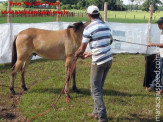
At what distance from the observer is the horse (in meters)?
5.60

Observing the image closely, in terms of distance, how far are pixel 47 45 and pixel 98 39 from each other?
2456mm

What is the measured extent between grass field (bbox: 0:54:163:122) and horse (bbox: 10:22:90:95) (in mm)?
554

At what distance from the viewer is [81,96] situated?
552cm

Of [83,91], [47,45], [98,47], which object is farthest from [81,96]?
[98,47]

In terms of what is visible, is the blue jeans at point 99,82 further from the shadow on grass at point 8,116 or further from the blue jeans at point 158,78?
the blue jeans at point 158,78

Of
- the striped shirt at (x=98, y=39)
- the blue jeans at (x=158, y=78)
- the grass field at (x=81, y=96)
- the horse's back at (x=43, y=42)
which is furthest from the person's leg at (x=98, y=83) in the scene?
the blue jeans at (x=158, y=78)

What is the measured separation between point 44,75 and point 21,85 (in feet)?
4.07

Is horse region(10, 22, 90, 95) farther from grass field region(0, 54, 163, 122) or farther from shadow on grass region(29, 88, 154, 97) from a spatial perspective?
grass field region(0, 54, 163, 122)

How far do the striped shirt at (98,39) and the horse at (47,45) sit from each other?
1915mm

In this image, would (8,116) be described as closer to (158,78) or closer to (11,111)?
(11,111)

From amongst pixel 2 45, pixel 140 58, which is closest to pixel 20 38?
pixel 2 45

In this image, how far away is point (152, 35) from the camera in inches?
446

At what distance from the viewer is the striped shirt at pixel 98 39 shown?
11.8ft

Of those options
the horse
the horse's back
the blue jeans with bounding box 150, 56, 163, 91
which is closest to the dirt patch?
the horse
